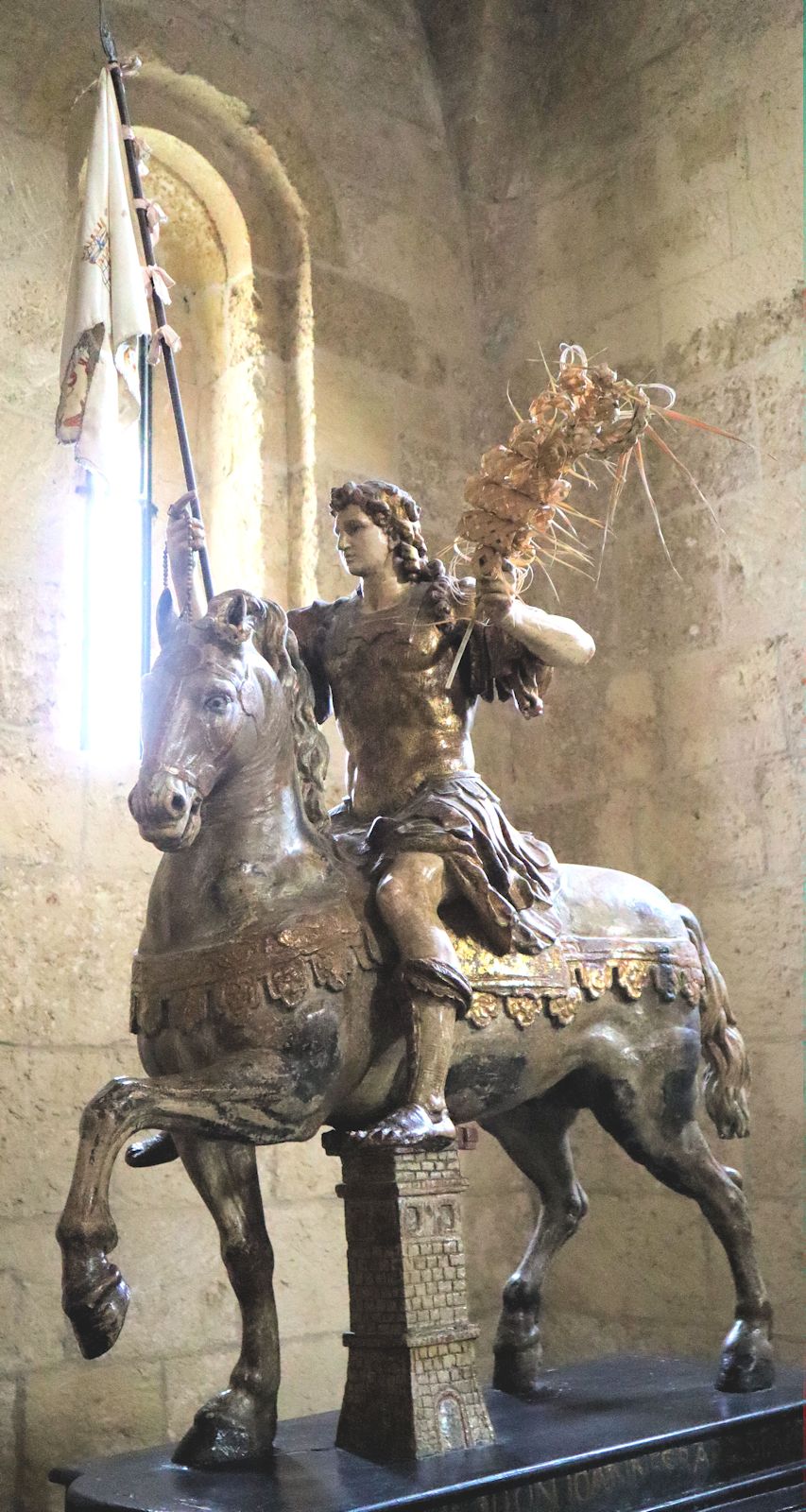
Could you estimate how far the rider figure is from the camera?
11.3 ft

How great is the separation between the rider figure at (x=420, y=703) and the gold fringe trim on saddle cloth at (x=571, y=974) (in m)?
0.06

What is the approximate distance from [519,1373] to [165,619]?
78.9 inches

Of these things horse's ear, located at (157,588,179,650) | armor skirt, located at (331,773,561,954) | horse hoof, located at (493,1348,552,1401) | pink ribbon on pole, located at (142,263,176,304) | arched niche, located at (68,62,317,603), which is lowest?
horse hoof, located at (493,1348,552,1401)

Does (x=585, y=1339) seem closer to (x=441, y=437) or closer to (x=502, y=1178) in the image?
(x=502, y=1178)

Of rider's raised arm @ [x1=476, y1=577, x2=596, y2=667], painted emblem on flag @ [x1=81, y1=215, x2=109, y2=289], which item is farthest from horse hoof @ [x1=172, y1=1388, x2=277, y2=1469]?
painted emblem on flag @ [x1=81, y1=215, x2=109, y2=289]

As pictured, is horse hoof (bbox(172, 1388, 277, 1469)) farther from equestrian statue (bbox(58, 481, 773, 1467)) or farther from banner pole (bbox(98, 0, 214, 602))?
banner pole (bbox(98, 0, 214, 602))

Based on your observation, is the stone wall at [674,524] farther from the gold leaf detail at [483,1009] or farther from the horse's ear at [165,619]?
the horse's ear at [165,619]

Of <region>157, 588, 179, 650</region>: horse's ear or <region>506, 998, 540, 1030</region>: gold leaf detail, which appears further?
<region>506, 998, 540, 1030</region>: gold leaf detail

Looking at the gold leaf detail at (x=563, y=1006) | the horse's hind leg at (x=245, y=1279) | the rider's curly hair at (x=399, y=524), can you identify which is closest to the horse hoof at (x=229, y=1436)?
the horse's hind leg at (x=245, y=1279)

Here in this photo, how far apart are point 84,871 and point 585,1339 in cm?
234

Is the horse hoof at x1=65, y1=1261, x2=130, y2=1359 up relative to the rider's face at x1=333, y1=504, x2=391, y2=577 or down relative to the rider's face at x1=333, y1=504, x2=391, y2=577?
down

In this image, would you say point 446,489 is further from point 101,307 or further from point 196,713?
point 196,713

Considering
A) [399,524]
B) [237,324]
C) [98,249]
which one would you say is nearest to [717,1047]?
[399,524]

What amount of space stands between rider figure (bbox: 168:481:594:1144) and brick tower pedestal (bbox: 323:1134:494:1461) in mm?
224
